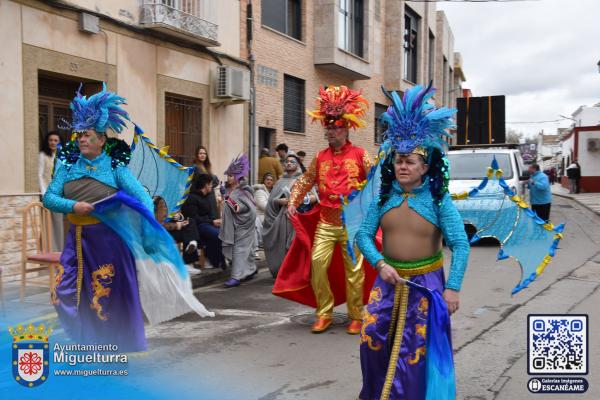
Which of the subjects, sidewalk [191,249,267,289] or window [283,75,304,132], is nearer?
sidewalk [191,249,267,289]

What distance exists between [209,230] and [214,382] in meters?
4.60

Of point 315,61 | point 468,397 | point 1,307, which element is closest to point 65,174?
point 1,307

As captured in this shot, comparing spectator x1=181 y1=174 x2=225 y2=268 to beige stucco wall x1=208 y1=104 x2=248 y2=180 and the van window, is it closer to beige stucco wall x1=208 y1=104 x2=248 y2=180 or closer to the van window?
beige stucco wall x1=208 y1=104 x2=248 y2=180

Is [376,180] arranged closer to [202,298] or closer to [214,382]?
[214,382]

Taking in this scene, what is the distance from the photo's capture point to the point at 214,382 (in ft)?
14.4

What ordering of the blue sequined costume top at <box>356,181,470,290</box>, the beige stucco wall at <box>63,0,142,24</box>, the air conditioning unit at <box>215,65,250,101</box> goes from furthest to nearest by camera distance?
the air conditioning unit at <box>215,65,250,101</box> → the beige stucco wall at <box>63,0,142,24</box> → the blue sequined costume top at <box>356,181,470,290</box>

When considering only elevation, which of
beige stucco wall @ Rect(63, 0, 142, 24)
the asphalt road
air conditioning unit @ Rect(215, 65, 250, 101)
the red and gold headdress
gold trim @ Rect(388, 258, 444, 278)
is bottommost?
the asphalt road

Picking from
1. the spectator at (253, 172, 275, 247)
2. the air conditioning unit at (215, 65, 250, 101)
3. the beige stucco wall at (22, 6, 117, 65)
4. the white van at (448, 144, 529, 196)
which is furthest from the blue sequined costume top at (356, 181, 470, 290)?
the air conditioning unit at (215, 65, 250, 101)

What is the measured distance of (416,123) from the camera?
347 centimetres

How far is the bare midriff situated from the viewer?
3449 millimetres

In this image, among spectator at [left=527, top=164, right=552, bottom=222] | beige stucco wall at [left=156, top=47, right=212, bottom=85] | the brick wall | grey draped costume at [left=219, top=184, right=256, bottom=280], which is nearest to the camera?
grey draped costume at [left=219, top=184, right=256, bottom=280]

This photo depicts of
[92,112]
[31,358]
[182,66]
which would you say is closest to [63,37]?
[182,66]

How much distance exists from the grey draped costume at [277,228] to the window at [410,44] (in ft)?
68.9

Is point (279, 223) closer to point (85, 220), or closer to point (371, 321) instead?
point (85, 220)
